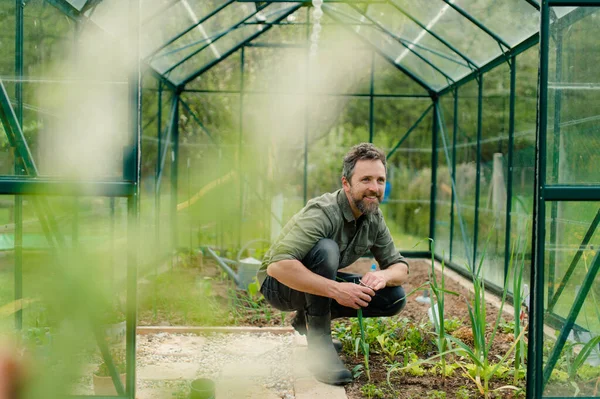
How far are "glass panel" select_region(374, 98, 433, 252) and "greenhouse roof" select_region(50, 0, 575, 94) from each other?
46cm

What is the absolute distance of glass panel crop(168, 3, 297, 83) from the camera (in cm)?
630

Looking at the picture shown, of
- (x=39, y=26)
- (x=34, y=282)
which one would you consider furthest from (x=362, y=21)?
(x=34, y=282)

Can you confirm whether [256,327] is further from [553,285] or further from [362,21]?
[362,21]

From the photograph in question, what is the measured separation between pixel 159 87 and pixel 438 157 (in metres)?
3.52

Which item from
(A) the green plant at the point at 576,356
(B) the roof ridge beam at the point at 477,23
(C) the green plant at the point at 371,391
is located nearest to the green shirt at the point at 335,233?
(C) the green plant at the point at 371,391

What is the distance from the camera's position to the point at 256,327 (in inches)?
131

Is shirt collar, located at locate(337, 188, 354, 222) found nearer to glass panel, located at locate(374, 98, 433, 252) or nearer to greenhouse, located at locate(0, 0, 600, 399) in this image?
greenhouse, located at locate(0, 0, 600, 399)

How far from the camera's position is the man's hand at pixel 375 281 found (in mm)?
2207

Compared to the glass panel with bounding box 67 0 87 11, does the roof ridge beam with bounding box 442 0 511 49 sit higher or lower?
higher

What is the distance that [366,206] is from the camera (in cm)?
229

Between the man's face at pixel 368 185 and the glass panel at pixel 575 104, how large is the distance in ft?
2.13

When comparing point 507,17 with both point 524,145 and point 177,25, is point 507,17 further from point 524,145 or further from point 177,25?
point 177,25

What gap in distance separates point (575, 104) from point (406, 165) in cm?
512

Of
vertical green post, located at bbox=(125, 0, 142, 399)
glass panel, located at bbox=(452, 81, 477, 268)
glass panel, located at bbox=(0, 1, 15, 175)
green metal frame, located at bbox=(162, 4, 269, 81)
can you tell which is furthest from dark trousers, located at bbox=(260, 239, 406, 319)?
green metal frame, located at bbox=(162, 4, 269, 81)
